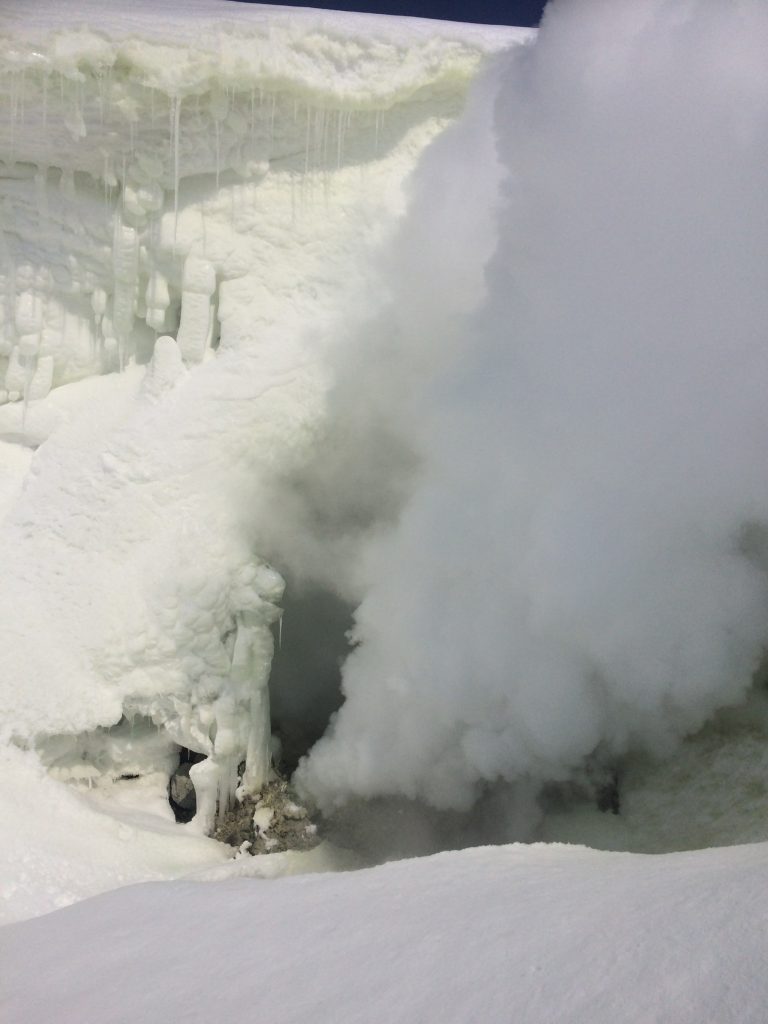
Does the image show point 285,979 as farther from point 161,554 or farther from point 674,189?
point 674,189

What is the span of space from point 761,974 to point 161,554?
3.51 meters

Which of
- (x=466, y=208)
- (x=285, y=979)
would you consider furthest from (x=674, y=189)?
(x=285, y=979)

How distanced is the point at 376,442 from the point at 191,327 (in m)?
1.12

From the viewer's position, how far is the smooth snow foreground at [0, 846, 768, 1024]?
5.33 ft

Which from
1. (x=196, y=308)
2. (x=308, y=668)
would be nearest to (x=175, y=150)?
(x=196, y=308)

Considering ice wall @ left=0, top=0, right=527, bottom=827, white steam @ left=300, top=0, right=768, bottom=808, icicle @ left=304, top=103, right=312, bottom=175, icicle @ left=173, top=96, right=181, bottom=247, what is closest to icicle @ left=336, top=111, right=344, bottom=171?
ice wall @ left=0, top=0, right=527, bottom=827

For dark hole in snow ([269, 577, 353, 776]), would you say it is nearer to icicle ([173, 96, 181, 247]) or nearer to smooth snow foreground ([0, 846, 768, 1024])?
icicle ([173, 96, 181, 247])

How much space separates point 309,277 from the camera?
15.4 feet

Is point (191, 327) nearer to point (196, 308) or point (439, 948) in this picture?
point (196, 308)

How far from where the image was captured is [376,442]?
15.6ft

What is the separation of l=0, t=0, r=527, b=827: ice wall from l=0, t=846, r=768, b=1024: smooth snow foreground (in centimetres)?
155

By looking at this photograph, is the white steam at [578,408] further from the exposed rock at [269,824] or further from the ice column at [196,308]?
the ice column at [196,308]

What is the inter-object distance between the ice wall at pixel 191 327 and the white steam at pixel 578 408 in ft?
1.09

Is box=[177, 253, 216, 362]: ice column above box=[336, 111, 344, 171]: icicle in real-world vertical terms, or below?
below
